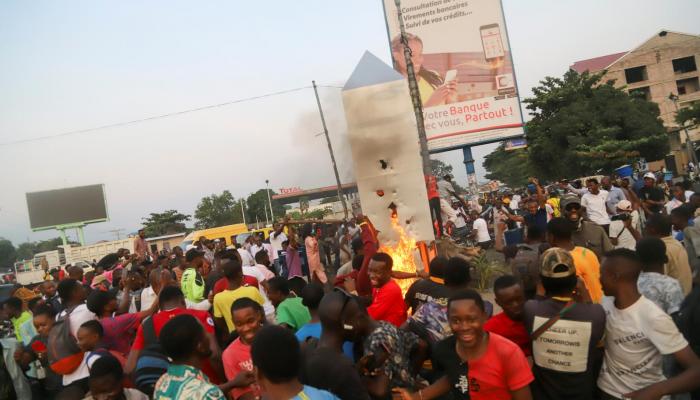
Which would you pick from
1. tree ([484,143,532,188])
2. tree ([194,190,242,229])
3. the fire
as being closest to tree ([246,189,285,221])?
tree ([194,190,242,229])

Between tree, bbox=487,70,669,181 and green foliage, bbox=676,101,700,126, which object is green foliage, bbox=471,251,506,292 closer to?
tree, bbox=487,70,669,181

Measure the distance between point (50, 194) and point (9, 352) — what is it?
42394mm

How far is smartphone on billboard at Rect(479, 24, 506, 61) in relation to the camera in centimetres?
2089

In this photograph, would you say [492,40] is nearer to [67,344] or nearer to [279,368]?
[67,344]

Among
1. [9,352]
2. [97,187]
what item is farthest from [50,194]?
[9,352]

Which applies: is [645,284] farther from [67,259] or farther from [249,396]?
[67,259]

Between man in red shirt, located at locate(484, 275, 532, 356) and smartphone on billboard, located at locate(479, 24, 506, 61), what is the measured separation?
19593mm

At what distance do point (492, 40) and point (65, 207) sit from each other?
35.8m

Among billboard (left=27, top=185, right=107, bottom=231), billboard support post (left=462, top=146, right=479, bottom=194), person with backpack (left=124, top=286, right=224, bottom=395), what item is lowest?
person with backpack (left=124, top=286, right=224, bottom=395)

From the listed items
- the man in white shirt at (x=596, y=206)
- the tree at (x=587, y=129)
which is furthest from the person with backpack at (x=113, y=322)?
the tree at (x=587, y=129)

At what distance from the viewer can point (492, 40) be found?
20953 mm

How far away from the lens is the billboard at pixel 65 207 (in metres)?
40.5

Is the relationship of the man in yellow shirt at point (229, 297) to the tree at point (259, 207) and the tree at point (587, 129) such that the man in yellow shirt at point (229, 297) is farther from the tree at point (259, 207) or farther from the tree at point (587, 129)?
the tree at point (259, 207)

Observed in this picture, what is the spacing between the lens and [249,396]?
331 cm
